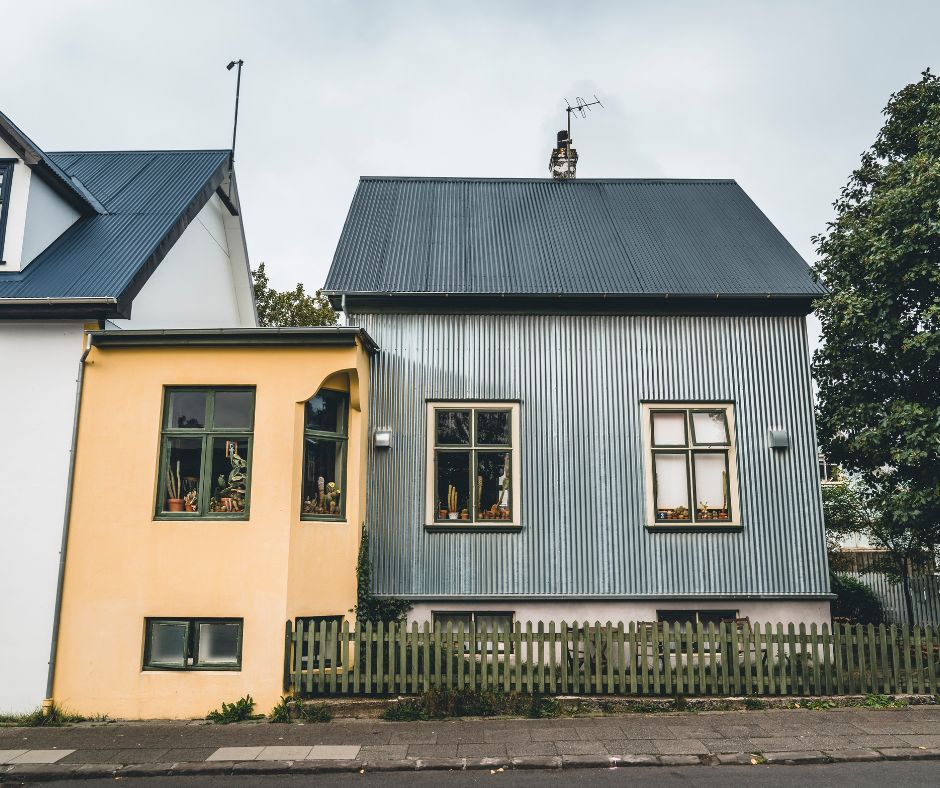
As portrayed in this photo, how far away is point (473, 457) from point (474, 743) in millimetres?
4835

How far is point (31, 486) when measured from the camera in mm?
10727

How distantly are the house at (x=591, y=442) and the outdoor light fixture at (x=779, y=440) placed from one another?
0.09ft

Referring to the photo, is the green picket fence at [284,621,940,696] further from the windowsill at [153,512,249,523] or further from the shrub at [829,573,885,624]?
the shrub at [829,573,885,624]

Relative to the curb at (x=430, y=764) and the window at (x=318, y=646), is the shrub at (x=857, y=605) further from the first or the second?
the window at (x=318, y=646)

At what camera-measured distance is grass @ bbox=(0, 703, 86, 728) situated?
9.94m

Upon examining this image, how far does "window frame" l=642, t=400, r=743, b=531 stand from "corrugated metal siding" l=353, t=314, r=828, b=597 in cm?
13

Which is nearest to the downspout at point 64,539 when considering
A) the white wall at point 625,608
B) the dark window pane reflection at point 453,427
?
the white wall at point 625,608

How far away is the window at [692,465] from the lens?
12555 mm

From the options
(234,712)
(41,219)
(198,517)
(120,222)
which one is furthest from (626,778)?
(41,219)

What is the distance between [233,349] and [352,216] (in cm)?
553

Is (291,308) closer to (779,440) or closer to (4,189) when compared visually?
(4,189)

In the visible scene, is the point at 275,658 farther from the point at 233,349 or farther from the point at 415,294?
the point at 415,294

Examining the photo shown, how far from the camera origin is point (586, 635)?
10836 millimetres

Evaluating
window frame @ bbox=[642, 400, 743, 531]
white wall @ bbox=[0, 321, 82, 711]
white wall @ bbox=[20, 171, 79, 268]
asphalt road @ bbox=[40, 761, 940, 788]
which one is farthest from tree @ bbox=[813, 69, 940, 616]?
white wall @ bbox=[20, 171, 79, 268]
